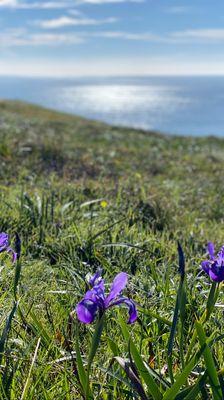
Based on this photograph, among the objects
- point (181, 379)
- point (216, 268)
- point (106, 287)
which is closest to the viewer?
point (181, 379)

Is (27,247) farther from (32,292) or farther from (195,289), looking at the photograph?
(195,289)

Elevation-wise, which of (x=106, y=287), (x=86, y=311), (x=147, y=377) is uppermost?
(x=86, y=311)

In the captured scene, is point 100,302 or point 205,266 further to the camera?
point 205,266

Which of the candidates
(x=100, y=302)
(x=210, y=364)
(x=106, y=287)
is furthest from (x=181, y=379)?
(x=106, y=287)

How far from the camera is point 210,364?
167 centimetres

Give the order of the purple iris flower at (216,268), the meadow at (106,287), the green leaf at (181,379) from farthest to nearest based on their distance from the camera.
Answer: the meadow at (106,287) → the purple iris flower at (216,268) → the green leaf at (181,379)

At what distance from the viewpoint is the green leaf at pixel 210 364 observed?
1.65 meters

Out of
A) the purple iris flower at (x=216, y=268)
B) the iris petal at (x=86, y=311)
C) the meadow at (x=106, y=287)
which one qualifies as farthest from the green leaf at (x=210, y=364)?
the iris petal at (x=86, y=311)

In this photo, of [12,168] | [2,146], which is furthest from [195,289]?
[2,146]

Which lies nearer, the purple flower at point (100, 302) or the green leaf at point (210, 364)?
the purple flower at point (100, 302)

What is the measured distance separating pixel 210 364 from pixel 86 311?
0.50m

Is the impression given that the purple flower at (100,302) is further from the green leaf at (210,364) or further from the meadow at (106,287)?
the green leaf at (210,364)

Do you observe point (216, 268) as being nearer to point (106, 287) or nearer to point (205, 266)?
point (205, 266)

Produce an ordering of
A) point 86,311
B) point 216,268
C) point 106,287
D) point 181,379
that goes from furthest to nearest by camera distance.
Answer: point 106,287 → point 216,268 → point 181,379 → point 86,311
